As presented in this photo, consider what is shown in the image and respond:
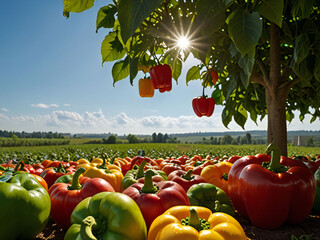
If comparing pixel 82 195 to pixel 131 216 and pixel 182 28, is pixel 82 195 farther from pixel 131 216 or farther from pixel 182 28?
pixel 182 28

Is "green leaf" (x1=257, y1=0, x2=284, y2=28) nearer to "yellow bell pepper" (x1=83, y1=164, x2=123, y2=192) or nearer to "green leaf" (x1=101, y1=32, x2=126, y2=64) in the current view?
"green leaf" (x1=101, y1=32, x2=126, y2=64)

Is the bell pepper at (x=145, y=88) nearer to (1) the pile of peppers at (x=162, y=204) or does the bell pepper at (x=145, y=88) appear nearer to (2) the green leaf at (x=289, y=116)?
(1) the pile of peppers at (x=162, y=204)

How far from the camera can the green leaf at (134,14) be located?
973 mm

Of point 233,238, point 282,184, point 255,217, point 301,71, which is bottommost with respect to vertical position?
point 255,217

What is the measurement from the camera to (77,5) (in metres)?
2.04

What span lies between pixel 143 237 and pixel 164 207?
0.38m

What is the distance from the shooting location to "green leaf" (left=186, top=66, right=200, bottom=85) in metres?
3.84

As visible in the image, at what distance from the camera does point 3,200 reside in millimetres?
1570

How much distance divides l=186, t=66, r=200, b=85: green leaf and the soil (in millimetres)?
2271

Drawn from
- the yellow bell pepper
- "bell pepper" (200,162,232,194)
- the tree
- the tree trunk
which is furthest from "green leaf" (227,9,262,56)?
the tree trunk

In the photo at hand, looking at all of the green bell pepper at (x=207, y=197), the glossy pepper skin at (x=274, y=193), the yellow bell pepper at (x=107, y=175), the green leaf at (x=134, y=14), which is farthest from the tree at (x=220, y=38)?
the yellow bell pepper at (x=107, y=175)

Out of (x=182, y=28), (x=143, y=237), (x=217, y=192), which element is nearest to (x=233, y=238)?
(x=143, y=237)

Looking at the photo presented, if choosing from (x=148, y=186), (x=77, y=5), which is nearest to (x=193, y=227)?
(x=148, y=186)

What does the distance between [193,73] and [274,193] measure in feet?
7.56
